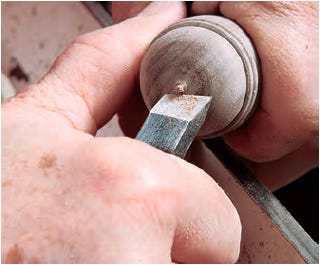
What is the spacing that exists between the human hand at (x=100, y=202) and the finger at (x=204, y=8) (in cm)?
28

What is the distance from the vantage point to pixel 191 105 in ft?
2.02

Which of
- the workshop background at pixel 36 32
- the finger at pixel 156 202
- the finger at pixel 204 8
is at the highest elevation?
the finger at pixel 204 8

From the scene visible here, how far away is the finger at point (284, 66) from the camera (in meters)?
0.68

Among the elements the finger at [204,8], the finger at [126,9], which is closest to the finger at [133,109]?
the finger at [126,9]

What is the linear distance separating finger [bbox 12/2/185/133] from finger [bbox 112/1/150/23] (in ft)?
0.41

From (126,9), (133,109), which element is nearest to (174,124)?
(133,109)

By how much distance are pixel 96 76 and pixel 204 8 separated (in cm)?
20

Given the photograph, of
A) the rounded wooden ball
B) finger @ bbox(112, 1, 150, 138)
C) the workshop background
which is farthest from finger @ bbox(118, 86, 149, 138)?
the workshop background

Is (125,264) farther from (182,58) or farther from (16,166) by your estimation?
(182,58)

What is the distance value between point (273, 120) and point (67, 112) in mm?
268

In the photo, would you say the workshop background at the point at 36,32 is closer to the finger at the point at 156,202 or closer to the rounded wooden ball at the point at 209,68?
the rounded wooden ball at the point at 209,68

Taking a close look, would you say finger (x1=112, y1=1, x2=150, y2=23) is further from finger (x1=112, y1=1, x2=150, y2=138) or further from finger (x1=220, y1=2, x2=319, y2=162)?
finger (x1=220, y1=2, x2=319, y2=162)

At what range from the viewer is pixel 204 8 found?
77 centimetres

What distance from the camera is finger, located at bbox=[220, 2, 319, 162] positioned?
683 mm
